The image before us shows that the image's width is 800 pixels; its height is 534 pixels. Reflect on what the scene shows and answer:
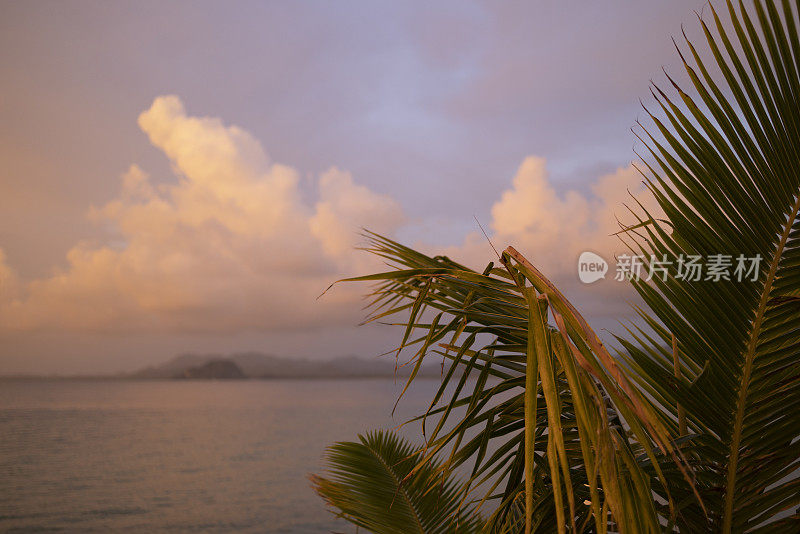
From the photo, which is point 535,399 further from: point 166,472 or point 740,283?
point 166,472

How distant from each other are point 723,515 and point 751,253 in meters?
0.72

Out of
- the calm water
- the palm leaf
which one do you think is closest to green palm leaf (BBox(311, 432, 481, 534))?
the palm leaf

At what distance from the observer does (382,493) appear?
3125 millimetres

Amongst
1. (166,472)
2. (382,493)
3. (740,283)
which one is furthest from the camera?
(166,472)

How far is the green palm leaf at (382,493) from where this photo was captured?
9.41 feet

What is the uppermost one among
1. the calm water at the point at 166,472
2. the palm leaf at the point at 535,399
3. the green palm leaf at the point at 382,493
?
the palm leaf at the point at 535,399

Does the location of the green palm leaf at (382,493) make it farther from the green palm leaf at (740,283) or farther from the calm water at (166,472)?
the calm water at (166,472)

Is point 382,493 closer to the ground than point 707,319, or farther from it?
closer to the ground

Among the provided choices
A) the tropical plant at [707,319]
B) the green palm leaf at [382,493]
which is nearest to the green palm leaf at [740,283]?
the tropical plant at [707,319]

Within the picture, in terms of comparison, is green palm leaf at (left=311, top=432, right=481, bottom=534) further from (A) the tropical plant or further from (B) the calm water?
(B) the calm water

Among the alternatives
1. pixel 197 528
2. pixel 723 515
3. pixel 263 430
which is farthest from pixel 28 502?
pixel 723 515

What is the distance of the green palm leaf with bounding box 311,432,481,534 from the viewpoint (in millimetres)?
2869

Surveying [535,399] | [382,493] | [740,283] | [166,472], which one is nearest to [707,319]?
[740,283]

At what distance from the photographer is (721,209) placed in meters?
1.35
